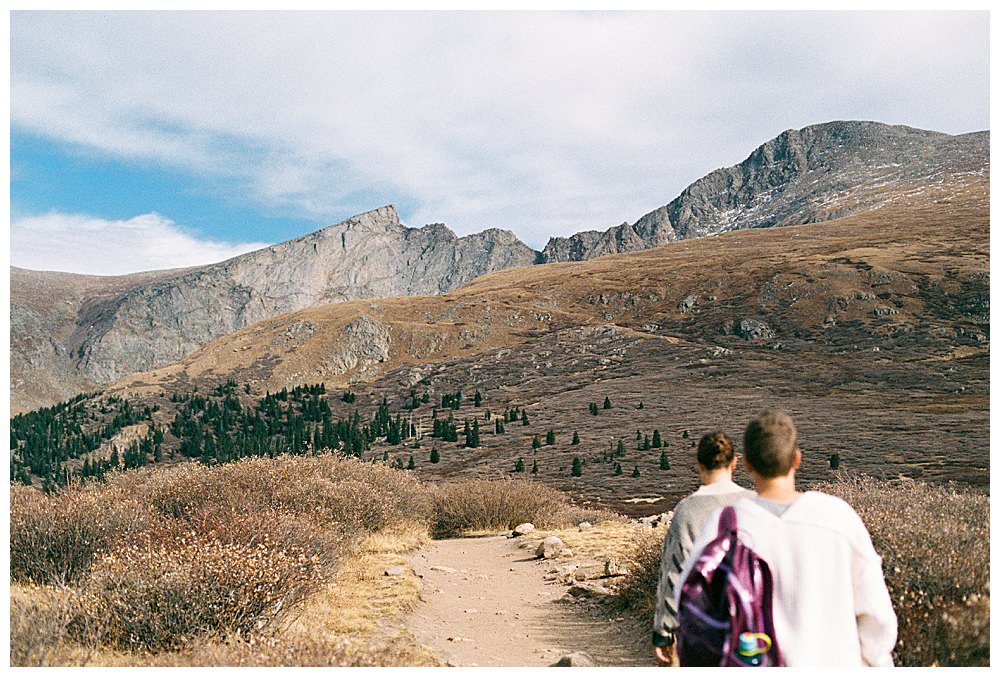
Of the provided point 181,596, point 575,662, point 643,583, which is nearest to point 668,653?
point 575,662

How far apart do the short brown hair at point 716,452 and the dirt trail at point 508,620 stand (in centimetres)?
370

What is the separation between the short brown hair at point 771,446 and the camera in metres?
2.87

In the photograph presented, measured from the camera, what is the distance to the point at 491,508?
16906 millimetres

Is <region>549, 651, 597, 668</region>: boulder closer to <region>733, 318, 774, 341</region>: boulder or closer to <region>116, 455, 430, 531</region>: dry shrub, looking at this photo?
Result: <region>116, 455, 430, 531</region>: dry shrub

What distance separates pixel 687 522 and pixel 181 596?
13.5ft

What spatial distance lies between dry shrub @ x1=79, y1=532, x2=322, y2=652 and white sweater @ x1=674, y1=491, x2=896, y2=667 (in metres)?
4.25

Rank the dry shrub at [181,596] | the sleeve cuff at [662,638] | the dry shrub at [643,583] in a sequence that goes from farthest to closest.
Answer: the dry shrub at [643,583] < the dry shrub at [181,596] < the sleeve cuff at [662,638]

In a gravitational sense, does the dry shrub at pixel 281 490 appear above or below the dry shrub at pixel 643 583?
above

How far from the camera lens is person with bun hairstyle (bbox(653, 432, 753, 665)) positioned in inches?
134

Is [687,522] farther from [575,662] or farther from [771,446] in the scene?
[575,662]

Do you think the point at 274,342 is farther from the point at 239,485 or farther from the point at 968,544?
the point at 968,544

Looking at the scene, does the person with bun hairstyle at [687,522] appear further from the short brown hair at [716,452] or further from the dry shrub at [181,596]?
the dry shrub at [181,596]

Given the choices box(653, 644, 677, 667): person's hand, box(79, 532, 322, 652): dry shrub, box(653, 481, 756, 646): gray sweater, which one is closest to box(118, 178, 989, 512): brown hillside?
box(79, 532, 322, 652): dry shrub

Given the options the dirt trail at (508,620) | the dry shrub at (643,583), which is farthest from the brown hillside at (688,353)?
the dry shrub at (643,583)
